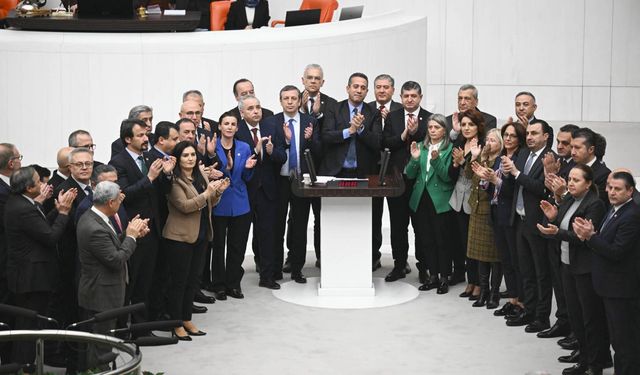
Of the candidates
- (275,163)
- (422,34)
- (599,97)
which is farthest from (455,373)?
(599,97)

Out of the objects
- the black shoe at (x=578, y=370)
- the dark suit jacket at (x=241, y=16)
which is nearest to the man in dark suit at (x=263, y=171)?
the black shoe at (x=578, y=370)

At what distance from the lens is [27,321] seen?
27.3ft

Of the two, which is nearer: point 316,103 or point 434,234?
point 434,234

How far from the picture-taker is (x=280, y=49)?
14.6 m

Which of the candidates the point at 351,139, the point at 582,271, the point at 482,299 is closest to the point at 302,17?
the point at 351,139

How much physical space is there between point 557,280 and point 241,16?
8.26 metres

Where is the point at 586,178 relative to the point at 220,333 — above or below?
above

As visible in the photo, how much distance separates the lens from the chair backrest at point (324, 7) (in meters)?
16.6

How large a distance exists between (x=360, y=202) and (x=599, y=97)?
9634 mm

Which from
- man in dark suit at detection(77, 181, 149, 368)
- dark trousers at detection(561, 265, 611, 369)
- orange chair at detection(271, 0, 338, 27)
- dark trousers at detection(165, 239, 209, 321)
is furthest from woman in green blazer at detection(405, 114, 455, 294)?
orange chair at detection(271, 0, 338, 27)

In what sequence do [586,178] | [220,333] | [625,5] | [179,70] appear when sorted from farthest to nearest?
1. [625,5]
2. [179,70]
3. [220,333]
4. [586,178]

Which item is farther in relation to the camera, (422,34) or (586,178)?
(422,34)

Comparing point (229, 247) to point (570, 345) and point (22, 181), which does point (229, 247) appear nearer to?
point (22, 181)

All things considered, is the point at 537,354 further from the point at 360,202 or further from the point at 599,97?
the point at 599,97
